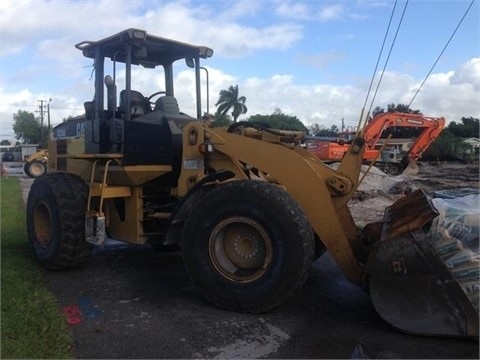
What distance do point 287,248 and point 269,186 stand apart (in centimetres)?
60

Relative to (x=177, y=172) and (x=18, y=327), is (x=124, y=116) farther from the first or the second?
(x=18, y=327)

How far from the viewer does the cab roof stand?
6.51m

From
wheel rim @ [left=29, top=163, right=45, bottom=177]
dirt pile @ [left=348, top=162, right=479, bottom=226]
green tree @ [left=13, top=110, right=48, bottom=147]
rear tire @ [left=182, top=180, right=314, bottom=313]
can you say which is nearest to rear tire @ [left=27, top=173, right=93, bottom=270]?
rear tire @ [left=182, top=180, right=314, bottom=313]

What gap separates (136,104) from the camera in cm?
688

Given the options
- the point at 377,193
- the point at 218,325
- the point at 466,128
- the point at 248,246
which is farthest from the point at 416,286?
the point at 466,128

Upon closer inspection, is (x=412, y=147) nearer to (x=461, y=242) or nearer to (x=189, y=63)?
(x=189, y=63)

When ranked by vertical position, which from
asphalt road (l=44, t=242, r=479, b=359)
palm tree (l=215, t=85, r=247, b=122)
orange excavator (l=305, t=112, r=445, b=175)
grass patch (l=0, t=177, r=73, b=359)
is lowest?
asphalt road (l=44, t=242, r=479, b=359)

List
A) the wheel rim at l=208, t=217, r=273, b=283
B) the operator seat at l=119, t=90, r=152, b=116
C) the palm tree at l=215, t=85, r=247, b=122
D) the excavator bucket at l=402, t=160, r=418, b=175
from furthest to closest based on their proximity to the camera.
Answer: the palm tree at l=215, t=85, r=247, b=122, the excavator bucket at l=402, t=160, r=418, b=175, the operator seat at l=119, t=90, r=152, b=116, the wheel rim at l=208, t=217, r=273, b=283

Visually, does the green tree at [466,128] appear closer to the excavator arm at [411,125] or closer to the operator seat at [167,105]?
the excavator arm at [411,125]

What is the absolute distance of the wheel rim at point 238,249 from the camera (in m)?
5.10

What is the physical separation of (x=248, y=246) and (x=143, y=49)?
303 centimetres

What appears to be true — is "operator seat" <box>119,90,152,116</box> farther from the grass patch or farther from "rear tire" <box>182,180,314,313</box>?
the grass patch

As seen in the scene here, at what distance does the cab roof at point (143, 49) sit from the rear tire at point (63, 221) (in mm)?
1686

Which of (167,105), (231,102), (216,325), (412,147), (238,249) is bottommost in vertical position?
(216,325)
